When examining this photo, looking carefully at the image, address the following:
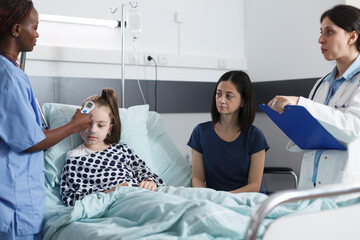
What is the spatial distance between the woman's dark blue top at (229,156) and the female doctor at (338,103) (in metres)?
0.44

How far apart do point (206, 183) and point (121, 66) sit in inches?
48.0

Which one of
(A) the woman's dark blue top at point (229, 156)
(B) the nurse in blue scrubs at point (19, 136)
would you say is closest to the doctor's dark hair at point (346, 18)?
(A) the woman's dark blue top at point (229, 156)

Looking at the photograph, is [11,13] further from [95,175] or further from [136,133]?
[136,133]

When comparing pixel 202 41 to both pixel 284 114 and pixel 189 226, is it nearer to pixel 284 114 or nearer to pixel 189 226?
pixel 284 114

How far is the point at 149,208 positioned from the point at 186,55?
7.25 ft

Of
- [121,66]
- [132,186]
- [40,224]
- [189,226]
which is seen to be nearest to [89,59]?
[121,66]

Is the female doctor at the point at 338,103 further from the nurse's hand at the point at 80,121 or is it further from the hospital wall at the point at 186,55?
the hospital wall at the point at 186,55

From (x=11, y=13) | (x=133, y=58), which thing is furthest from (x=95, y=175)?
(x=133, y=58)

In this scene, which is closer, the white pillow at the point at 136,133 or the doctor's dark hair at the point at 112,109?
the doctor's dark hair at the point at 112,109

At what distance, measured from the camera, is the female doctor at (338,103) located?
2045mm

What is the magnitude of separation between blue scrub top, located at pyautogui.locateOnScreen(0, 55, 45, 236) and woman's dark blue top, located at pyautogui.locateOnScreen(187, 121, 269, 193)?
1.18m

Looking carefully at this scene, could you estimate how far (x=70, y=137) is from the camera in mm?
2709

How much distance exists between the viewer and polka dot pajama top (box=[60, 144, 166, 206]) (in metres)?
2.45

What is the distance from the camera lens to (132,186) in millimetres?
2436
